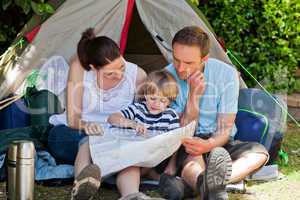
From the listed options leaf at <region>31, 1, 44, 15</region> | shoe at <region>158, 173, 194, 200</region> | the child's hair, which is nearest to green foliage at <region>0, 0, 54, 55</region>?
leaf at <region>31, 1, 44, 15</region>

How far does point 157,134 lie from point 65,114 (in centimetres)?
74

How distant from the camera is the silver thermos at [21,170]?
286 cm

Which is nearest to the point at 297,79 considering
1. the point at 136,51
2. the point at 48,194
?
the point at 136,51

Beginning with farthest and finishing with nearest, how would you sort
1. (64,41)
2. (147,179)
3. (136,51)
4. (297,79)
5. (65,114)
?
(297,79) < (136,51) < (64,41) < (65,114) < (147,179)

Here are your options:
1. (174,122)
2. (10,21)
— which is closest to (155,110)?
(174,122)

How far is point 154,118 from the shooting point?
132 inches

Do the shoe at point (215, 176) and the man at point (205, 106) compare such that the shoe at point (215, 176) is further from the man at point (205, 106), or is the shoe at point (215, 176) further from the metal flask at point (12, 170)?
the metal flask at point (12, 170)

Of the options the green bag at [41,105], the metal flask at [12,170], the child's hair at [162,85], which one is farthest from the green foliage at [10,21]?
the metal flask at [12,170]

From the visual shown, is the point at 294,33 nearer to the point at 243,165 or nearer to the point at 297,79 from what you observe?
the point at 297,79

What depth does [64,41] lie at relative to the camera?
3.98 meters

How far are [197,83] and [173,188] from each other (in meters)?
0.72

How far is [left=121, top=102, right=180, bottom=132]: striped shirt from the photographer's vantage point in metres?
3.32

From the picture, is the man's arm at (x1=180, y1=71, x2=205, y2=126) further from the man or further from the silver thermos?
the silver thermos

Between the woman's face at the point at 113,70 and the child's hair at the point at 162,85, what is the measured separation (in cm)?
19
